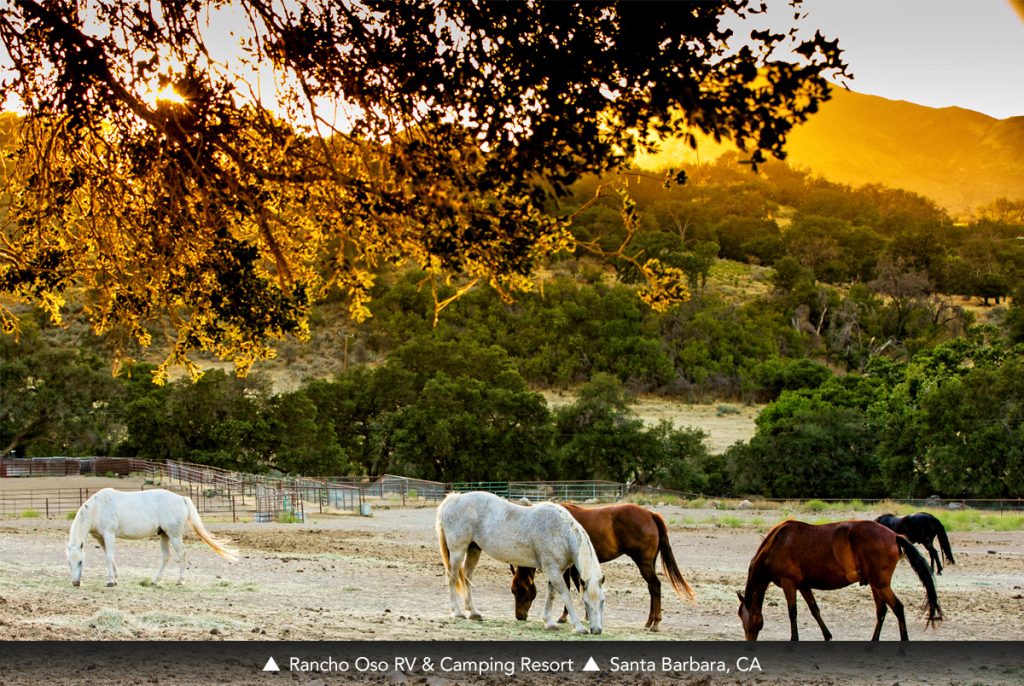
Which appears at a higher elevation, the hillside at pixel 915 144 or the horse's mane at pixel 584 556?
the hillside at pixel 915 144

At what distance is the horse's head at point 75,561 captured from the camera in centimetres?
1179

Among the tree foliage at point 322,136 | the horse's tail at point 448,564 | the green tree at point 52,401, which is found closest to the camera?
the tree foliage at point 322,136

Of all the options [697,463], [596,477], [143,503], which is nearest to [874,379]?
[697,463]

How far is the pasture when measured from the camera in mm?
9148

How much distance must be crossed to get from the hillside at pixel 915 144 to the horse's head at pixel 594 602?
1112cm

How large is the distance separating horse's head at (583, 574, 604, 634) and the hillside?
11123mm

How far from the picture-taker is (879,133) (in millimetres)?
23375

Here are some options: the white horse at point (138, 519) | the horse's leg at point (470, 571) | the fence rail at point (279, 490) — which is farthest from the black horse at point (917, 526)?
the fence rail at point (279, 490)

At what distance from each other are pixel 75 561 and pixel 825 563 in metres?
7.68

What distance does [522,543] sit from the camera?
9.77 metres

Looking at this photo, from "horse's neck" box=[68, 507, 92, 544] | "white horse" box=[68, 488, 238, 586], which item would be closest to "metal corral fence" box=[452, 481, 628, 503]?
"white horse" box=[68, 488, 238, 586]

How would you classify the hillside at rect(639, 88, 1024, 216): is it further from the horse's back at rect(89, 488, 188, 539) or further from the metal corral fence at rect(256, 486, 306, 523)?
the metal corral fence at rect(256, 486, 306, 523)

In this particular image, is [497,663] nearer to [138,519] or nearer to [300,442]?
[138,519]

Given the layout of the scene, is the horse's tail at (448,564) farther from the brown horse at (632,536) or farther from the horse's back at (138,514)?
the horse's back at (138,514)
